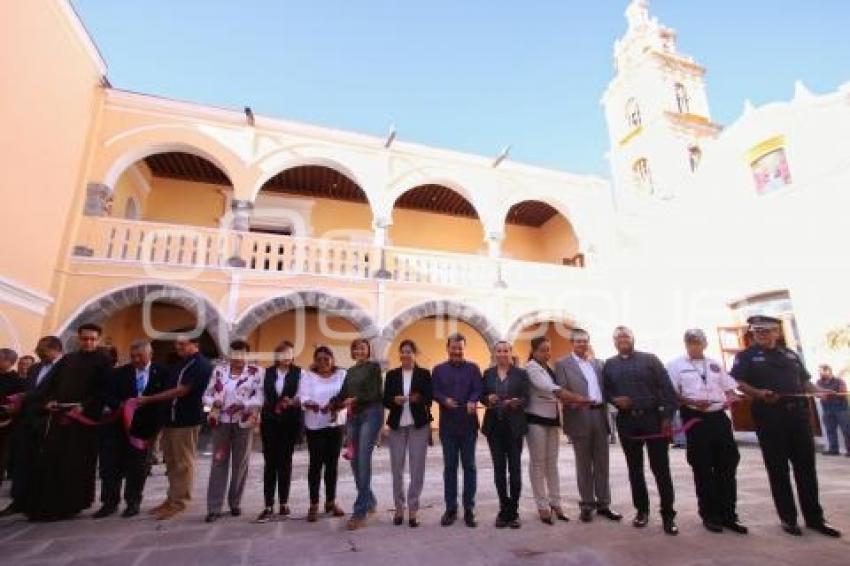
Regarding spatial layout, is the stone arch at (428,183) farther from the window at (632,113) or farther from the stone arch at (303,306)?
the window at (632,113)

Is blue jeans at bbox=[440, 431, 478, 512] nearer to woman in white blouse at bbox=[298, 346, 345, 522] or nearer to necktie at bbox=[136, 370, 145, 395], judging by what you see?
woman in white blouse at bbox=[298, 346, 345, 522]

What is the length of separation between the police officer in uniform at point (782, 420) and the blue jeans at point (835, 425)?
17.6ft

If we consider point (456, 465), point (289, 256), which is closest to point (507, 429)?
point (456, 465)

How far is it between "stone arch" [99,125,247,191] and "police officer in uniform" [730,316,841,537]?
9500mm

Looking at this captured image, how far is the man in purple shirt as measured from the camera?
3.77m

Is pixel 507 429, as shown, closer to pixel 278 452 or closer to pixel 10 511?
pixel 278 452

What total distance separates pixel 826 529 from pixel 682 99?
58.5ft

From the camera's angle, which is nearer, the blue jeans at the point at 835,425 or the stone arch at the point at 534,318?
the blue jeans at the point at 835,425

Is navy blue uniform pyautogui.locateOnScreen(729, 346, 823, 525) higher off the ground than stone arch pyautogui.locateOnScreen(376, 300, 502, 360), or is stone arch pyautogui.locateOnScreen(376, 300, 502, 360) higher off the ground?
stone arch pyautogui.locateOnScreen(376, 300, 502, 360)

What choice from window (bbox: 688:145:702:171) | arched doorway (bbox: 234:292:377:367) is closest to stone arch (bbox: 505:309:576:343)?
arched doorway (bbox: 234:292:377:367)

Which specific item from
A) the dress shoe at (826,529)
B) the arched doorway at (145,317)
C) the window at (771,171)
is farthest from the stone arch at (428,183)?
the dress shoe at (826,529)

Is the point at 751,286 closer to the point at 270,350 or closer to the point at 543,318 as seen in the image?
the point at 543,318

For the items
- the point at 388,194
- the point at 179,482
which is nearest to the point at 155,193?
the point at 388,194

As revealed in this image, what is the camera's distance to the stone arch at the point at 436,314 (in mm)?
9891
